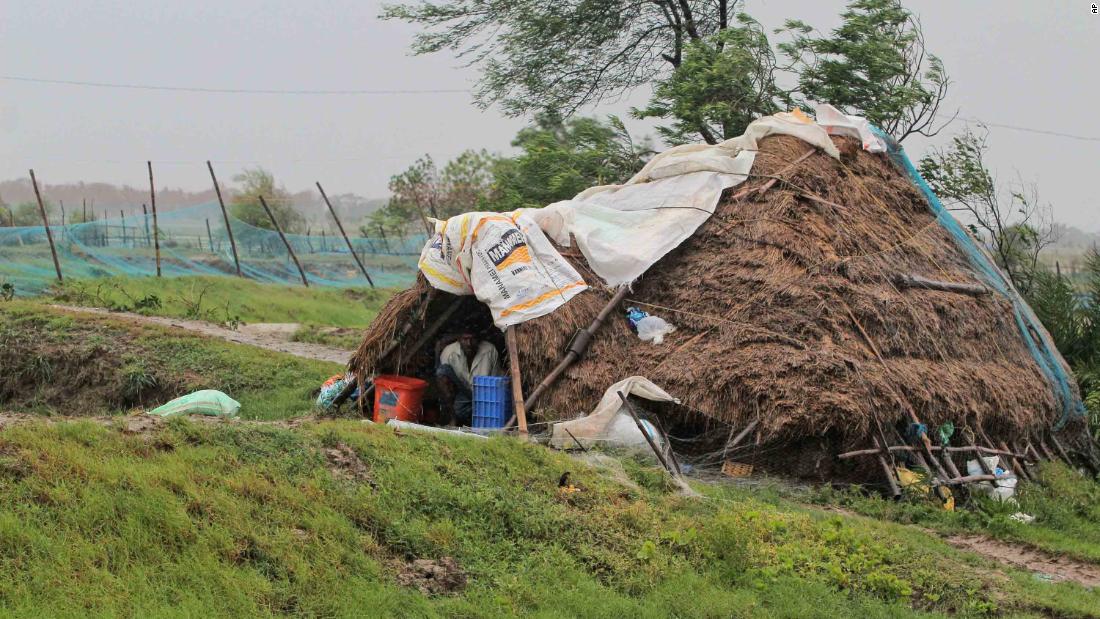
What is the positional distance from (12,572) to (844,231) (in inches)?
A: 310

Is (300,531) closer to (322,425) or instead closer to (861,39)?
(322,425)

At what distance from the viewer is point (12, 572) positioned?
14.6 ft

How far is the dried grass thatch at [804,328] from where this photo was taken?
28.3 feet

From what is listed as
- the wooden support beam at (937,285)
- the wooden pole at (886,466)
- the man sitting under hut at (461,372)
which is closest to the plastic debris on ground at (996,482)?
the wooden pole at (886,466)

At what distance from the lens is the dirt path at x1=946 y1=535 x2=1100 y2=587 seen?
719 centimetres

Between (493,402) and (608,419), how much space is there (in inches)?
56.9

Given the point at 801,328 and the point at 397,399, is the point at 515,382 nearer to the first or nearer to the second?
the point at 397,399

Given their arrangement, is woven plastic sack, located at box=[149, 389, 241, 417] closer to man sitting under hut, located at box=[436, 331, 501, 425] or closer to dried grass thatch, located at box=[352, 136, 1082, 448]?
dried grass thatch, located at box=[352, 136, 1082, 448]

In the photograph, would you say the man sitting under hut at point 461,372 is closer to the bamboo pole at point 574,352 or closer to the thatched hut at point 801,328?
the thatched hut at point 801,328

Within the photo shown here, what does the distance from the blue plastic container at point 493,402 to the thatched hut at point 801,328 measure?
0.23m

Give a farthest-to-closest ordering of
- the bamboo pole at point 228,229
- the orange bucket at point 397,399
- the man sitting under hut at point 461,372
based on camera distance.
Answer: the bamboo pole at point 228,229 < the man sitting under hut at point 461,372 < the orange bucket at point 397,399

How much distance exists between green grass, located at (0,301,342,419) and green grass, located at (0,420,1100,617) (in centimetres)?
536

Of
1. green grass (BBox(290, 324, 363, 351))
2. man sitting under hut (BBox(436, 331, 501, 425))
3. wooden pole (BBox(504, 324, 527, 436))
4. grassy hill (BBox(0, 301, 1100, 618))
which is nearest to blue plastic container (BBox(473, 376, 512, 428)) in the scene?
wooden pole (BBox(504, 324, 527, 436))

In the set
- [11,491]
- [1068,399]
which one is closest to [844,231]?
[1068,399]
